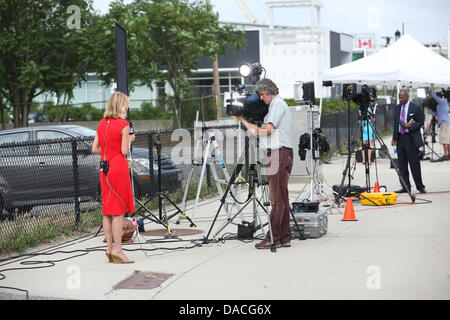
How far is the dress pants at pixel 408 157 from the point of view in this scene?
12.9 m

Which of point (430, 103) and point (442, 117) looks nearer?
point (442, 117)

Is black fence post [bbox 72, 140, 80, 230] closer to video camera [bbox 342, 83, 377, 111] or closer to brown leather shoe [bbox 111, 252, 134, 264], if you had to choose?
brown leather shoe [bbox 111, 252, 134, 264]

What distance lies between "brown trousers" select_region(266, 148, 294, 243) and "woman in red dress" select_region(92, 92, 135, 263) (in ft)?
5.86

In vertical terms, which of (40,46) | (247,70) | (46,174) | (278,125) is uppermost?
(40,46)

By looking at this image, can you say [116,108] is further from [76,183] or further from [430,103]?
[430,103]

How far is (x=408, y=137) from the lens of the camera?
12922 millimetres

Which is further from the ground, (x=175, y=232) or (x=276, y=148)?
(x=276, y=148)

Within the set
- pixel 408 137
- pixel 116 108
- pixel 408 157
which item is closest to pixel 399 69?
pixel 408 137

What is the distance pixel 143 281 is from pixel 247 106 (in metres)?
2.70

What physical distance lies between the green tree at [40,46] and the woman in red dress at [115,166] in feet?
61.5

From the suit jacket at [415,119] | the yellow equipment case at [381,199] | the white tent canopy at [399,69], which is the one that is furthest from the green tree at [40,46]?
the yellow equipment case at [381,199]

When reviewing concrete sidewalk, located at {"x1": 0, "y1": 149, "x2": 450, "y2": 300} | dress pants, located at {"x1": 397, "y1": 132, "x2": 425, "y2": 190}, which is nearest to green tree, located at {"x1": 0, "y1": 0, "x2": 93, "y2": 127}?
dress pants, located at {"x1": 397, "y1": 132, "x2": 425, "y2": 190}

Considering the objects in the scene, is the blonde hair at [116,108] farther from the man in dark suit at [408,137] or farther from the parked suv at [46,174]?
the man in dark suit at [408,137]
